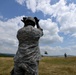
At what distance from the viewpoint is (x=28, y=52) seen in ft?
26.3

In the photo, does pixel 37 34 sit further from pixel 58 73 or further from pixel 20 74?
pixel 58 73

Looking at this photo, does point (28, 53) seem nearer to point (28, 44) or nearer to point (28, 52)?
point (28, 52)

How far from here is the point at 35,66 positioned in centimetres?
802

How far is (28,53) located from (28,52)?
42mm

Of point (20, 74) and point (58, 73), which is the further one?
point (58, 73)

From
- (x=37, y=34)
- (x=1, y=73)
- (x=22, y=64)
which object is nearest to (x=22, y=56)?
(x=22, y=64)

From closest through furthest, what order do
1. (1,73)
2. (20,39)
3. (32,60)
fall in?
(32,60), (20,39), (1,73)

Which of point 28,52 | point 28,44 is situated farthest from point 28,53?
point 28,44

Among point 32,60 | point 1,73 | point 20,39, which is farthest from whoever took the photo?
point 1,73

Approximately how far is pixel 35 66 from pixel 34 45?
71 centimetres

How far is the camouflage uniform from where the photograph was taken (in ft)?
26.1

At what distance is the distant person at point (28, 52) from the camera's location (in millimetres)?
7949

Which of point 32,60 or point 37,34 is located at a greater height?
point 37,34

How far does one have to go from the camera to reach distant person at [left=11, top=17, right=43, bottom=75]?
7949 mm
